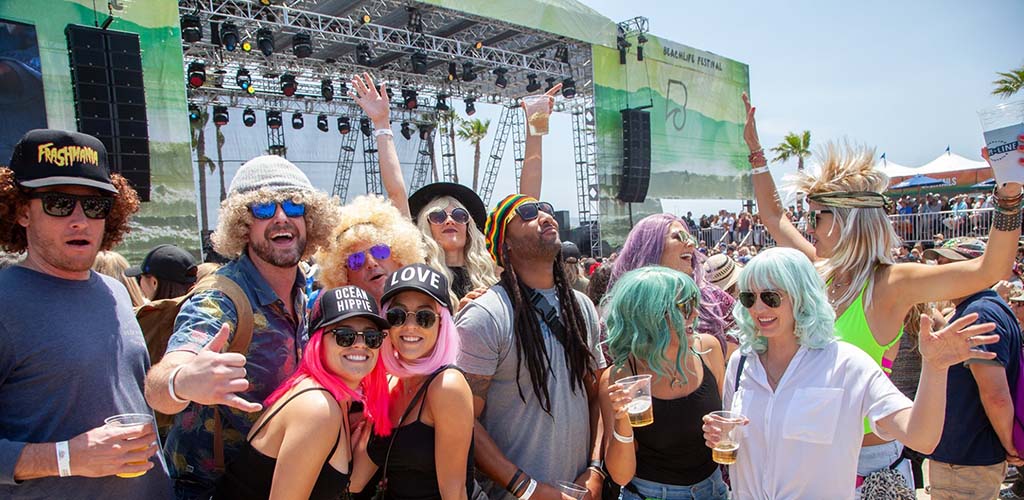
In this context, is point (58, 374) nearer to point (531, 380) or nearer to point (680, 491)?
point (531, 380)

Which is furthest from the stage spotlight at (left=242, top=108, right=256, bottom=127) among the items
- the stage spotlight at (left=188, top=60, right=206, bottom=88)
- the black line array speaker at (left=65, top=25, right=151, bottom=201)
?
the black line array speaker at (left=65, top=25, right=151, bottom=201)

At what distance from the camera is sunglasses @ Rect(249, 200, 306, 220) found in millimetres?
2594

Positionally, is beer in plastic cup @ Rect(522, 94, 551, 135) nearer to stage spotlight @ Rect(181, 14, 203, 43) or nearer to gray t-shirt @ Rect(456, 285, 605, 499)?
gray t-shirt @ Rect(456, 285, 605, 499)

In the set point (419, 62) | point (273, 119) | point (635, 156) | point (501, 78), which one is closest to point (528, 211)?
point (419, 62)

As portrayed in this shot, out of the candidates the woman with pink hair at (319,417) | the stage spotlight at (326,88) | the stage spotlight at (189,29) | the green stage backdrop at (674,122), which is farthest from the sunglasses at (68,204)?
the green stage backdrop at (674,122)

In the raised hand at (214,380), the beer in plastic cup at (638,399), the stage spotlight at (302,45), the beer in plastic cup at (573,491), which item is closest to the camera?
the raised hand at (214,380)

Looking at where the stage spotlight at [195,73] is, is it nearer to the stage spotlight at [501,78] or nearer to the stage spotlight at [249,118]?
the stage spotlight at [249,118]

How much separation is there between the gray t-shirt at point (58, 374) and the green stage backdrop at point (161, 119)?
28.9 feet

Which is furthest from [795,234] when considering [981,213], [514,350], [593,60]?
[593,60]

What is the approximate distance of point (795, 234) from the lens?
141 inches

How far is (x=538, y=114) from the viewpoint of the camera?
399 cm

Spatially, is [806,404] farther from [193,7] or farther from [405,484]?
[193,7]

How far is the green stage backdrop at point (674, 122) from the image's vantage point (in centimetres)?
1741

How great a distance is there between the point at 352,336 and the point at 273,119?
17879 mm
